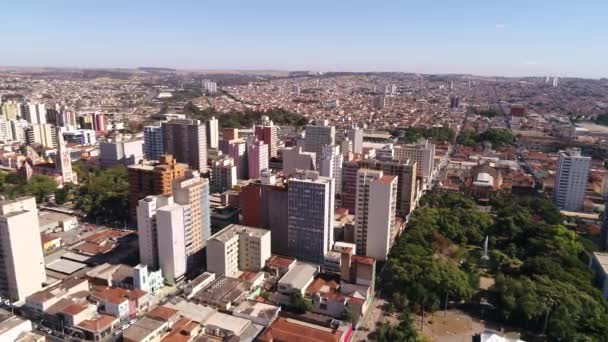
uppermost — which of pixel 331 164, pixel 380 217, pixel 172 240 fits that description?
pixel 331 164

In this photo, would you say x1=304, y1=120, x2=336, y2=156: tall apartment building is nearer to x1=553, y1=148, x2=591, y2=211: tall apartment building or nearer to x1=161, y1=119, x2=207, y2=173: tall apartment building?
x1=161, y1=119, x2=207, y2=173: tall apartment building

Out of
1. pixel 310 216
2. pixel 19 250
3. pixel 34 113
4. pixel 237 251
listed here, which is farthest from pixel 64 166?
pixel 34 113

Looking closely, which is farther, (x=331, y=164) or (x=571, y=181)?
(x=571, y=181)

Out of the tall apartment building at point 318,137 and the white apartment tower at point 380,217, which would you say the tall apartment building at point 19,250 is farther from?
the tall apartment building at point 318,137

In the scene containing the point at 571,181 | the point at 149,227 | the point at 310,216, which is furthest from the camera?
the point at 571,181

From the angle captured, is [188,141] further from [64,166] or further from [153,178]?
[153,178]

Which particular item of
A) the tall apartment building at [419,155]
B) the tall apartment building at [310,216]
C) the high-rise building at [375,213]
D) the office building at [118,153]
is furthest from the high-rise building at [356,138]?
the tall apartment building at [310,216]

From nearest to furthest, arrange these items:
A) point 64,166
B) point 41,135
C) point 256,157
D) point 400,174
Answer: point 400,174 → point 64,166 → point 256,157 → point 41,135
